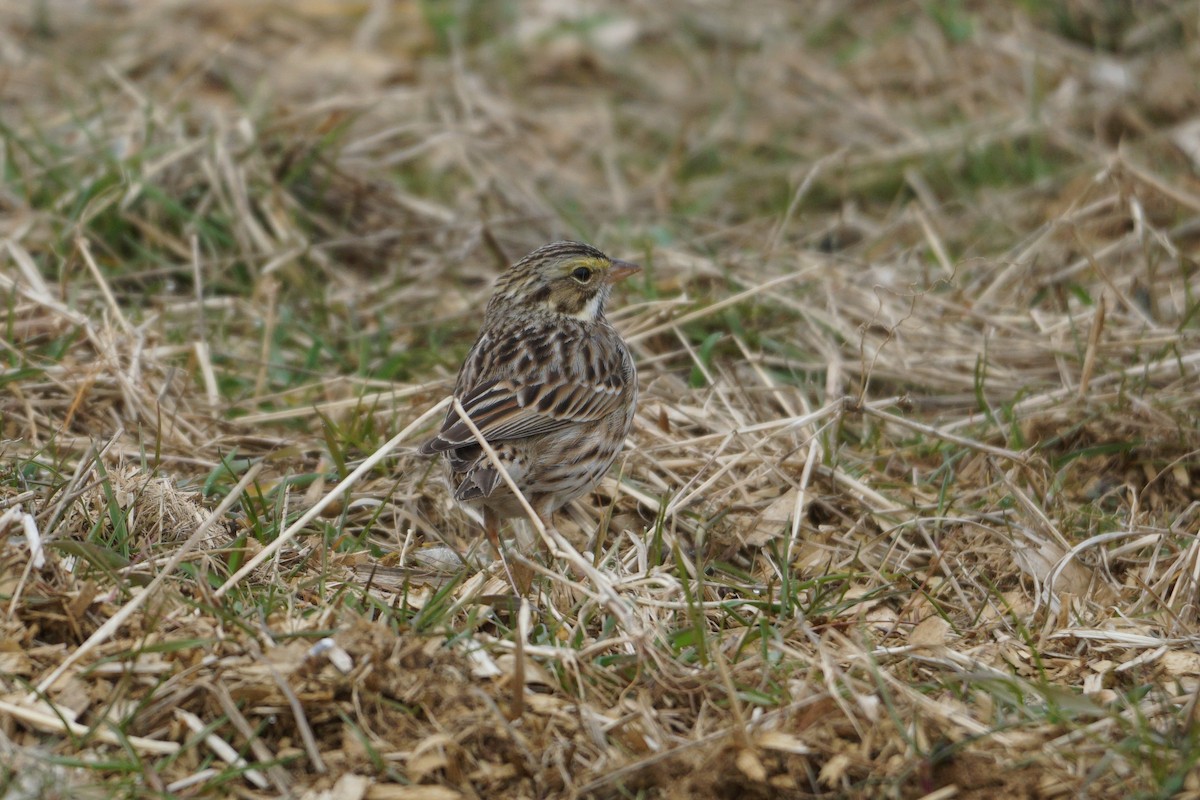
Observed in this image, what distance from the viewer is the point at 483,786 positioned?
4.29m

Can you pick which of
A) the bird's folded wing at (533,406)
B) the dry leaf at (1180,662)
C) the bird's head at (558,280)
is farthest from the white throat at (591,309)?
the dry leaf at (1180,662)

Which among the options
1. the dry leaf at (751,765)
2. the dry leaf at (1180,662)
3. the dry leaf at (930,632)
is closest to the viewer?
the dry leaf at (751,765)

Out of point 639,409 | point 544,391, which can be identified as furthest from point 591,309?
point 544,391

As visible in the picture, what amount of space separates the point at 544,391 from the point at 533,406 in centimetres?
12

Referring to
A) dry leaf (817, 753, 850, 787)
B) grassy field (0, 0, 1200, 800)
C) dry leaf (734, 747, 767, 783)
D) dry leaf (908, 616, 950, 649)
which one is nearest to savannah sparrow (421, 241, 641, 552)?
grassy field (0, 0, 1200, 800)

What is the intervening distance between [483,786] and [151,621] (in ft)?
3.67

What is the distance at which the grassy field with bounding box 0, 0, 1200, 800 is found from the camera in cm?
436

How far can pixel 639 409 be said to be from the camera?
22.3 ft

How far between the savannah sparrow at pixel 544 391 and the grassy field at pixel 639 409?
317mm

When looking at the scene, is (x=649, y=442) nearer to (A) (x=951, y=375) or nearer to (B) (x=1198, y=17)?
(A) (x=951, y=375)

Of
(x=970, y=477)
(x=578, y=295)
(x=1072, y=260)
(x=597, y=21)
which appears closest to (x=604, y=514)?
(x=578, y=295)

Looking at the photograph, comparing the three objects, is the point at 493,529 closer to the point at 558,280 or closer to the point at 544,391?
the point at 544,391

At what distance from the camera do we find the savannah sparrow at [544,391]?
5684 mm

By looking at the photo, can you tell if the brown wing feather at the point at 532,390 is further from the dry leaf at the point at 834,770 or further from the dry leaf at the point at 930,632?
the dry leaf at the point at 834,770
